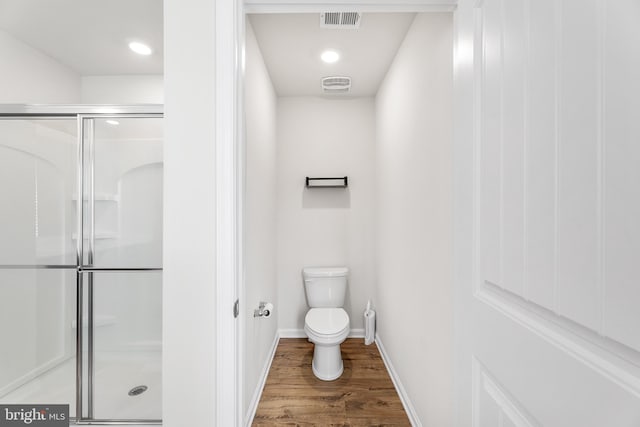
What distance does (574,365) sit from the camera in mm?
490

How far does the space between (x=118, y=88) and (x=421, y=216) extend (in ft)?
8.80

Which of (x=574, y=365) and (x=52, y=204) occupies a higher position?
(x=52, y=204)

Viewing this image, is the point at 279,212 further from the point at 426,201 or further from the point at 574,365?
the point at 574,365

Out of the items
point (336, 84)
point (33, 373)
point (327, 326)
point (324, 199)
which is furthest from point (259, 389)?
point (336, 84)

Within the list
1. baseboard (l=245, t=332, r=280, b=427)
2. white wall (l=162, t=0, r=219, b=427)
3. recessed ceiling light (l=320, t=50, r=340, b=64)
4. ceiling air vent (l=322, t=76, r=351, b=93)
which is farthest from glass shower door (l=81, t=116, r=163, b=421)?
ceiling air vent (l=322, t=76, r=351, b=93)

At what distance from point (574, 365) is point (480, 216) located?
0.40m

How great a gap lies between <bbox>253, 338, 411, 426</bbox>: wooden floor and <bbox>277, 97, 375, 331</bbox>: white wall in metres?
0.59

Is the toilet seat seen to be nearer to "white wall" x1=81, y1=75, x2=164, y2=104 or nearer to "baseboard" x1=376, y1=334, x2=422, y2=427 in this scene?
"baseboard" x1=376, y1=334, x2=422, y2=427

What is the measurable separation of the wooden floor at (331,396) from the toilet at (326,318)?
110 millimetres

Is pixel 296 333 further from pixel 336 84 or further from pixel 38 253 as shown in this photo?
pixel 336 84

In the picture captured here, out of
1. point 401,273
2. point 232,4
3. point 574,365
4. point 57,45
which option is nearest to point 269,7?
point 232,4

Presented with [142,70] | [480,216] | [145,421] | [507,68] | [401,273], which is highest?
[142,70]

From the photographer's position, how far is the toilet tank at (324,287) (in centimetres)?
281

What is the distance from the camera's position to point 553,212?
0.54 metres
